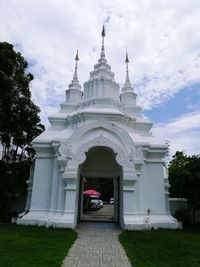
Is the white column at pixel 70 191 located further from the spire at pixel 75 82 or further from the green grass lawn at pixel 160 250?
the spire at pixel 75 82

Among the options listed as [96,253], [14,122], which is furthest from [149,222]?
[14,122]

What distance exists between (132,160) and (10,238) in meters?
6.29

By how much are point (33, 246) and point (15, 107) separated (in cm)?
1053

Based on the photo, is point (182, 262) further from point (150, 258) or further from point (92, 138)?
point (92, 138)

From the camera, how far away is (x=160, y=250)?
8.09 m

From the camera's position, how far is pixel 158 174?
1423cm

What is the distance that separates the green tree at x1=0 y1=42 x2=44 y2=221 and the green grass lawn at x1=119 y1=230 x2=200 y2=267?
844 centimetres

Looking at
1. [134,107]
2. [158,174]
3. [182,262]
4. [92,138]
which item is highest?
[134,107]

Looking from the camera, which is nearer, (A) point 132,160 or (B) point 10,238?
(B) point 10,238

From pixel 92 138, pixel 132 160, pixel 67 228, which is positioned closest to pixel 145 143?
pixel 132 160

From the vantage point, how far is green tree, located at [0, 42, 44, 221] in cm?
1602

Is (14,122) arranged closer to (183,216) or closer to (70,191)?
(70,191)

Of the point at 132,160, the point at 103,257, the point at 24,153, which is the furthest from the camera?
the point at 24,153

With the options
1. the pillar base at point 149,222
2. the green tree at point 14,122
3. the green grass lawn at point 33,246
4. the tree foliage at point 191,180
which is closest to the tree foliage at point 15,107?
the green tree at point 14,122
